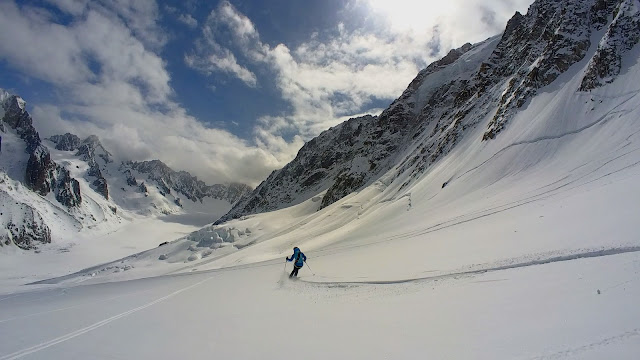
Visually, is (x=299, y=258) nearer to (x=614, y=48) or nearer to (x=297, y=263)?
(x=297, y=263)

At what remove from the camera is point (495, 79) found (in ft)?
241

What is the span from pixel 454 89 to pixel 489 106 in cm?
5953

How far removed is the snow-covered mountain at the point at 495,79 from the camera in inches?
1586

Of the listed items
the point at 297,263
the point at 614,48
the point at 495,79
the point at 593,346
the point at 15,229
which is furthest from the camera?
the point at 15,229

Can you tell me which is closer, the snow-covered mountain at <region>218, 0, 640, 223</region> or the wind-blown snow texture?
the wind-blown snow texture

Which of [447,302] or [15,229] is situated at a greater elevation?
[15,229]

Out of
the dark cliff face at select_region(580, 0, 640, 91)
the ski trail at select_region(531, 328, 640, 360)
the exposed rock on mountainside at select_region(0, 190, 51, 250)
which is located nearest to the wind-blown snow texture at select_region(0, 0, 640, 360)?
the ski trail at select_region(531, 328, 640, 360)

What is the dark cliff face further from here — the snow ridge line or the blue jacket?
the blue jacket

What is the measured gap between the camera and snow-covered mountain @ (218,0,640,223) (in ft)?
132

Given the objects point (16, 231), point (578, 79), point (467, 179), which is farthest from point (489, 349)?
point (16, 231)

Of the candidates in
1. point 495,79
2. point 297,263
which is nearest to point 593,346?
point 297,263

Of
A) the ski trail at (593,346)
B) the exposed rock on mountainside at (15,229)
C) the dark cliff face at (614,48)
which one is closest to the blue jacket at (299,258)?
the ski trail at (593,346)

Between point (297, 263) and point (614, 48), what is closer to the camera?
point (297, 263)

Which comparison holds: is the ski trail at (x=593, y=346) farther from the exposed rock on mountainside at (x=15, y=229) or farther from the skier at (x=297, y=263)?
the exposed rock on mountainside at (x=15, y=229)
